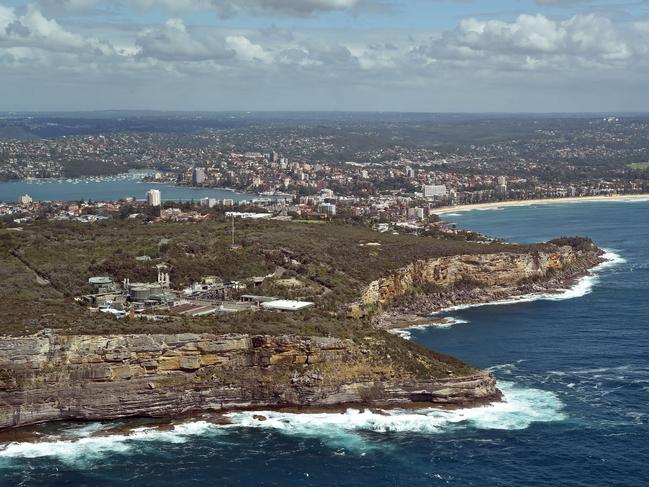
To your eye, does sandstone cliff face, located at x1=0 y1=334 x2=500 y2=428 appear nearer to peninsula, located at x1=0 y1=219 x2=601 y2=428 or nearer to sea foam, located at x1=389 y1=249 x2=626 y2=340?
peninsula, located at x1=0 y1=219 x2=601 y2=428

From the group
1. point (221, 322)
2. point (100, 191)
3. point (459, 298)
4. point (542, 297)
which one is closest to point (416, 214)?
point (542, 297)

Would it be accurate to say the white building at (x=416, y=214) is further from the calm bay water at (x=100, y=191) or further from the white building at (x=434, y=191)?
the calm bay water at (x=100, y=191)

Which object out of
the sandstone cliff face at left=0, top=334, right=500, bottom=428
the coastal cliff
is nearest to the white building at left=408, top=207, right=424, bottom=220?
the coastal cliff

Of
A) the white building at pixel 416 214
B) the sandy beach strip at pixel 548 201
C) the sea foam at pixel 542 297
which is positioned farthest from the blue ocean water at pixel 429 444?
the sandy beach strip at pixel 548 201

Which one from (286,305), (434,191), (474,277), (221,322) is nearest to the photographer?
(221,322)

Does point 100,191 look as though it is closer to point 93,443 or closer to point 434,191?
point 434,191

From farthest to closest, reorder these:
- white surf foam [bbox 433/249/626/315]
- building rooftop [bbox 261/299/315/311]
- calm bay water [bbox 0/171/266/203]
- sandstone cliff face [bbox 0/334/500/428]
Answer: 1. calm bay water [bbox 0/171/266/203]
2. white surf foam [bbox 433/249/626/315]
3. building rooftop [bbox 261/299/315/311]
4. sandstone cliff face [bbox 0/334/500/428]
